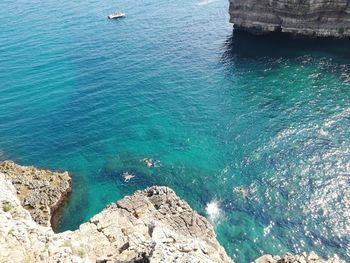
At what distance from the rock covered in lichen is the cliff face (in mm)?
67297

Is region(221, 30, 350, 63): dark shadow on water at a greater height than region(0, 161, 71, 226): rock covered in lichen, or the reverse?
region(221, 30, 350, 63): dark shadow on water

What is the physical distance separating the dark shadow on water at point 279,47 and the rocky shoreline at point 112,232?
187ft

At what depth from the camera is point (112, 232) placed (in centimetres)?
4606

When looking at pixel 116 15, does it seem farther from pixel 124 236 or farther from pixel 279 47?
pixel 124 236

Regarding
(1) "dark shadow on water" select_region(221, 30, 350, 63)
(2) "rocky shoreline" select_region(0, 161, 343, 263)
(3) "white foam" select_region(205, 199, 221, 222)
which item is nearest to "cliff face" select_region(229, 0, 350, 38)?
(1) "dark shadow on water" select_region(221, 30, 350, 63)

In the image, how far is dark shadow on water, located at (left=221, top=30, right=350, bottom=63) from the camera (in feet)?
302

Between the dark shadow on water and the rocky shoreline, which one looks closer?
the rocky shoreline

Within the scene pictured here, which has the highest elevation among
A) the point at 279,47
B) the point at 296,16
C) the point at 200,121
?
the point at 296,16

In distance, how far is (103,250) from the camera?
4266 centimetres

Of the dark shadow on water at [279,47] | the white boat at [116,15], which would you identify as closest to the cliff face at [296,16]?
the dark shadow on water at [279,47]

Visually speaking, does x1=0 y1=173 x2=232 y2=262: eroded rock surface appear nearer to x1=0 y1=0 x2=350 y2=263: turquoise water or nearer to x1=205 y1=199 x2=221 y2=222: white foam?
x1=205 y1=199 x2=221 y2=222: white foam

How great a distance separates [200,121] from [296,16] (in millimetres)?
42754

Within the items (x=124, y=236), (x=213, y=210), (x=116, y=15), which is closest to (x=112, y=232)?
(x=124, y=236)

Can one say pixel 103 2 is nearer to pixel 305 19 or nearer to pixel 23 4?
pixel 23 4
